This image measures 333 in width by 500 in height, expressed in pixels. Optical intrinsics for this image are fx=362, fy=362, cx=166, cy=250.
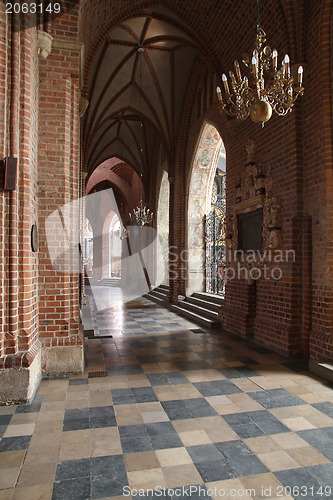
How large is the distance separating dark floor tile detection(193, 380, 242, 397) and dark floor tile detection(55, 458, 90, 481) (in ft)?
5.47

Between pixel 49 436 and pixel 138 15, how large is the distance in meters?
8.24

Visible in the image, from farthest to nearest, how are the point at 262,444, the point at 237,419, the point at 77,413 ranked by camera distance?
1. the point at 77,413
2. the point at 237,419
3. the point at 262,444

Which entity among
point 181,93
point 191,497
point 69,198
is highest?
point 181,93

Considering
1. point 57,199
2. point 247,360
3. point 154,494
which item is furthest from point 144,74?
point 154,494

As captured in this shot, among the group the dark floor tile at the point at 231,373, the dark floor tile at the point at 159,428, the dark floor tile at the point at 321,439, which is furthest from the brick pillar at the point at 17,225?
the dark floor tile at the point at 321,439

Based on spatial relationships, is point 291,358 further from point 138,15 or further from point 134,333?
point 138,15

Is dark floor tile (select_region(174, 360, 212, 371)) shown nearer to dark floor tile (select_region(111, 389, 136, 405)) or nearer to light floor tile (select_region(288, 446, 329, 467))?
dark floor tile (select_region(111, 389, 136, 405))

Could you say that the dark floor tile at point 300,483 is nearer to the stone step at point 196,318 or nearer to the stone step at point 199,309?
the stone step at point 196,318

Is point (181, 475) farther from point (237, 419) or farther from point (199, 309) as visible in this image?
point (199, 309)

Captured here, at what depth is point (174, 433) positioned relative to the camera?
306 cm

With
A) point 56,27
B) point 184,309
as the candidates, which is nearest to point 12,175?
point 56,27

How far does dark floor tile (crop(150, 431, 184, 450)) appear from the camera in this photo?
285 centimetres

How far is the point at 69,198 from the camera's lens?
15.5ft

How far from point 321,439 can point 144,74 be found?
10.8 m
